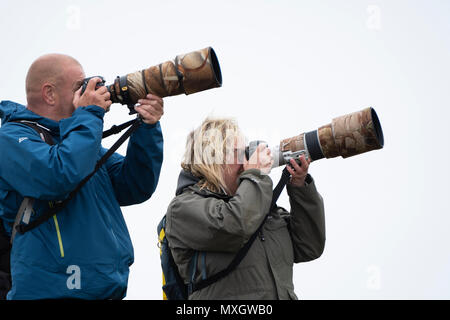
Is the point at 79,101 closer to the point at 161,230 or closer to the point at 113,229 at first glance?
the point at 113,229

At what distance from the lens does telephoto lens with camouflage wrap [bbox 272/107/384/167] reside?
3.61 meters

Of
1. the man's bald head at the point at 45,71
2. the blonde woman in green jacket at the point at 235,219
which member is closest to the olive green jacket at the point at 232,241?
the blonde woman in green jacket at the point at 235,219

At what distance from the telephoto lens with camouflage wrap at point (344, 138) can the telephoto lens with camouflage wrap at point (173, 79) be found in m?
0.77

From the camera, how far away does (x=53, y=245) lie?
282cm

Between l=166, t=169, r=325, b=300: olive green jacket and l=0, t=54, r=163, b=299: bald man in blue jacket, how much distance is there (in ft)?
1.11

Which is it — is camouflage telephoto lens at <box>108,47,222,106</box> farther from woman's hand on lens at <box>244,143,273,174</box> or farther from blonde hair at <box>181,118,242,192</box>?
woman's hand on lens at <box>244,143,273,174</box>

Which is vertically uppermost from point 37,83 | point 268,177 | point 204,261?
point 37,83

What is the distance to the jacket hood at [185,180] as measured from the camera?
138 inches

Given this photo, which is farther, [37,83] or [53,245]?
[37,83]

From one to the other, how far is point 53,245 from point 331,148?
180 centimetres

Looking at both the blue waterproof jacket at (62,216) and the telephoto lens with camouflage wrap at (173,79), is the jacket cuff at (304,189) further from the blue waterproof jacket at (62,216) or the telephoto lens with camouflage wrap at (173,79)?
the blue waterproof jacket at (62,216)

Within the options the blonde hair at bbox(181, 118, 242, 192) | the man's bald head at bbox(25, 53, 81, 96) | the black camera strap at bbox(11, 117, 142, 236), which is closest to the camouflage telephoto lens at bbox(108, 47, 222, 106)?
the black camera strap at bbox(11, 117, 142, 236)
